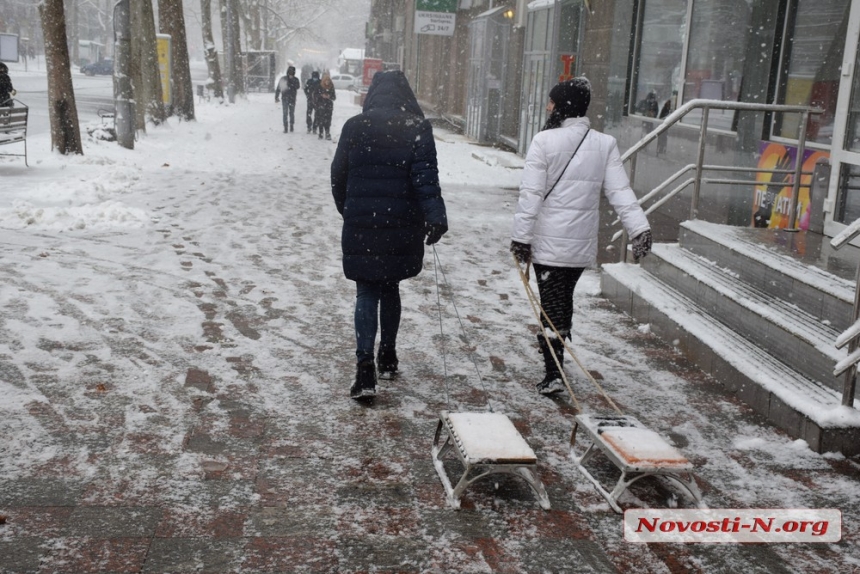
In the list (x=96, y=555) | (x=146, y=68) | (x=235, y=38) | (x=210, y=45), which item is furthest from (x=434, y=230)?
(x=235, y=38)

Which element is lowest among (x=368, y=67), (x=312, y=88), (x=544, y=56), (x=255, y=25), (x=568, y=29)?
(x=368, y=67)

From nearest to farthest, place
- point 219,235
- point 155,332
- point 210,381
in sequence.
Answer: point 210,381 < point 155,332 < point 219,235

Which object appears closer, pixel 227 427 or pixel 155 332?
pixel 227 427

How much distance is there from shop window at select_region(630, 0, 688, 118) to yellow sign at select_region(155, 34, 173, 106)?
13.3 metres

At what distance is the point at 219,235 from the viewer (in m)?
9.80

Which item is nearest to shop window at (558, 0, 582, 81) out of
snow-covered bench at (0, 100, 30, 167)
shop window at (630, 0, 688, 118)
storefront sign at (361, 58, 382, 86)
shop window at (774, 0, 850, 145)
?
shop window at (630, 0, 688, 118)

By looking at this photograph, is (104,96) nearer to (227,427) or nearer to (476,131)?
(476,131)

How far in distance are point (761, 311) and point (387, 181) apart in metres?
2.61

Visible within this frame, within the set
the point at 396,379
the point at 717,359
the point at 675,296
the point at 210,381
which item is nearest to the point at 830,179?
the point at 675,296

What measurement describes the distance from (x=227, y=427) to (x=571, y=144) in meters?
2.51

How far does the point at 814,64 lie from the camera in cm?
873

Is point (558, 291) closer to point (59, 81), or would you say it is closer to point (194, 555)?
point (194, 555)

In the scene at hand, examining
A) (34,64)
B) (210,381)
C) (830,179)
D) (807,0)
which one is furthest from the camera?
(34,64)

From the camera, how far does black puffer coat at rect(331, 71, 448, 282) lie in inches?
198
